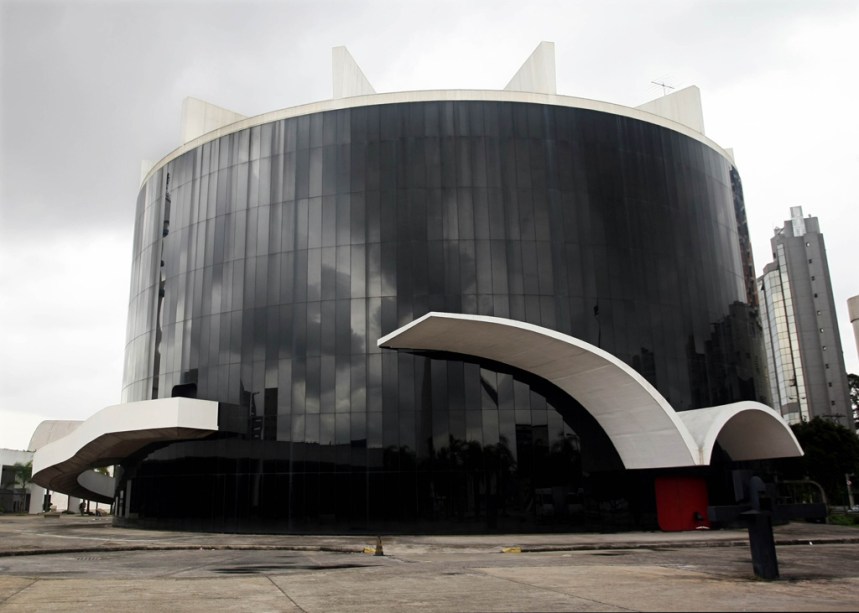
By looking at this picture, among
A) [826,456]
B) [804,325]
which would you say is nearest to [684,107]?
[826,456]

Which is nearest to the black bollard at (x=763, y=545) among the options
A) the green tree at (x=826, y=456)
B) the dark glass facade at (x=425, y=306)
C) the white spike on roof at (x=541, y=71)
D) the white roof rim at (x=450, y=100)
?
the dark glass facade at (x=425, y=306)

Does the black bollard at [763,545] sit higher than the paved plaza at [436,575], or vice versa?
the black bollard at [763,545]

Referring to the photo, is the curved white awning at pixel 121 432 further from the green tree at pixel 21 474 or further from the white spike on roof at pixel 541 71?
the green tree at pixel 21 474

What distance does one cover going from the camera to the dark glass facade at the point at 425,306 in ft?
98.0

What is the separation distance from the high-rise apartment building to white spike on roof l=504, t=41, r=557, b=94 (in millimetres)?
97814

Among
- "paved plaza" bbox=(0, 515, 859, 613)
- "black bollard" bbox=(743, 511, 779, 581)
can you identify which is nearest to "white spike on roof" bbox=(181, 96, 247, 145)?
"paved plaza" bbox=(0, 515, 859, 613)

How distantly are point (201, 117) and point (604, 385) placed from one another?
2657 cm

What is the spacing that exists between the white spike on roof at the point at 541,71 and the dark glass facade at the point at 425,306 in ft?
5.13

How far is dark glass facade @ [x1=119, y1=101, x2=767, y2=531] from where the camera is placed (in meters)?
29.9

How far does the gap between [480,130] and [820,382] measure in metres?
106

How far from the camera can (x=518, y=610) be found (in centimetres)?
988

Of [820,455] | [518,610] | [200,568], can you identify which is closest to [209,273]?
[200,568]

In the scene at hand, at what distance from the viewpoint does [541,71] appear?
3500 centimetres

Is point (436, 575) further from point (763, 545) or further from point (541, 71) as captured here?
point (541, 71)
